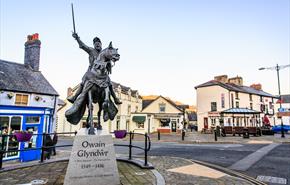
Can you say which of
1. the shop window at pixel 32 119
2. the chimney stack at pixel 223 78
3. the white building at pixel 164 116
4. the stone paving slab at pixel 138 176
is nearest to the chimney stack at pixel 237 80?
the chimney stack at pixel 223 78

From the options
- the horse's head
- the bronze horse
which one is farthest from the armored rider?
the horse's head

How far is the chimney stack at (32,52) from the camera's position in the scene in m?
16.2

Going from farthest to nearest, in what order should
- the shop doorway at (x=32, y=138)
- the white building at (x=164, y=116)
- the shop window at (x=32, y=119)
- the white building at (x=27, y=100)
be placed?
the white building at (x=164, y=116), the shop window at (x=32, y=119), the shop doorway at (x=32, y=138), the white building at (x=27, y=100)

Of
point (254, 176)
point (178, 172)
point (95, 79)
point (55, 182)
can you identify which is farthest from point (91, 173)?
point (254, 176)

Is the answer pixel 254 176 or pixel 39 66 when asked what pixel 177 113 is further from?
pixel 254 176

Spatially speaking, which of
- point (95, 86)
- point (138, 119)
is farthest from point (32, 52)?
point (138, 119)

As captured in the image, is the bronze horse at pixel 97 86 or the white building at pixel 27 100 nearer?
the bronze horse at pixel 97 86

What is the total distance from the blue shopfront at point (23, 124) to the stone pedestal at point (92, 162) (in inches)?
376

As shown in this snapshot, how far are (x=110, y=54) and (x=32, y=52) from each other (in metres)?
13.5

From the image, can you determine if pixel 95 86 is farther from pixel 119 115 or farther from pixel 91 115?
pixel 119 115

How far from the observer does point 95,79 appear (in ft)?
19.8

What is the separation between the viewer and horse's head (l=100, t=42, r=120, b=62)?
20.2 feet

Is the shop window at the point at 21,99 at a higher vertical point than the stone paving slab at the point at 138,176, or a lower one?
higher

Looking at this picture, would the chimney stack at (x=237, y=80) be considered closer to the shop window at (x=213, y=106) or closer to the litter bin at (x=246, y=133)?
the shop window at (x=213, y=106)
